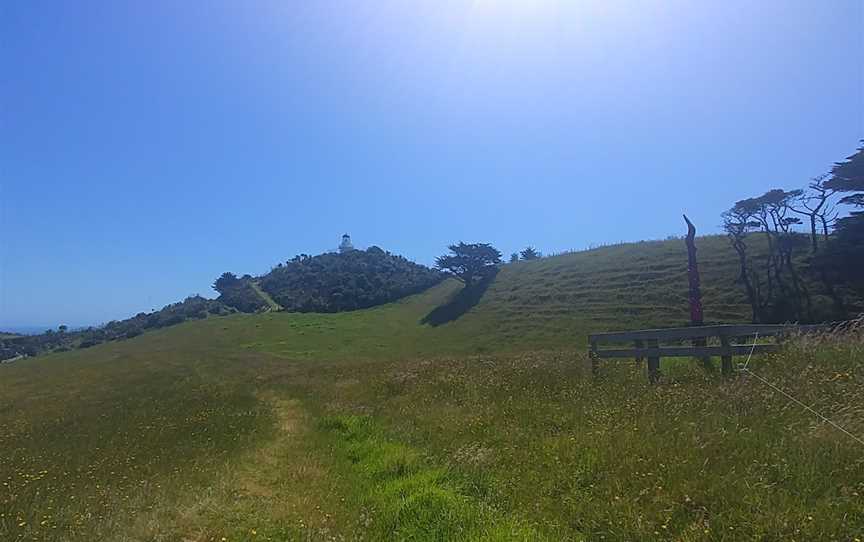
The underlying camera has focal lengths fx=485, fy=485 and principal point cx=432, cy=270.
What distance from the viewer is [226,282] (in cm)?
14038

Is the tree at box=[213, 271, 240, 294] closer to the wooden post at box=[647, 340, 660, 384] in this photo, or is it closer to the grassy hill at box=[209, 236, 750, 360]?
the grassy hill at box=[209, 236, 750, 360]

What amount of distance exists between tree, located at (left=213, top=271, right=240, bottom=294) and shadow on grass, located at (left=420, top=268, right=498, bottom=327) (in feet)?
288

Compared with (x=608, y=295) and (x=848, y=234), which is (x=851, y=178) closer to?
(x=848, y=234)

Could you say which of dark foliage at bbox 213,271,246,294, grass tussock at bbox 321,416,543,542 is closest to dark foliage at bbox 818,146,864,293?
grass tussock at bbox 321,416,543,542

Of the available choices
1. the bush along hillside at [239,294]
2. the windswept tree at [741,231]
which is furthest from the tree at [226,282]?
the windswept tree at [741,231]

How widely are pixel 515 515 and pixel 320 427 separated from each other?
346 inches

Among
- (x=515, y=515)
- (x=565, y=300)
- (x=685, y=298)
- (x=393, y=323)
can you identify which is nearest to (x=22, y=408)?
(x=515, y=515)

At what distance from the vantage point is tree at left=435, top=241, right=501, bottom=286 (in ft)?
251

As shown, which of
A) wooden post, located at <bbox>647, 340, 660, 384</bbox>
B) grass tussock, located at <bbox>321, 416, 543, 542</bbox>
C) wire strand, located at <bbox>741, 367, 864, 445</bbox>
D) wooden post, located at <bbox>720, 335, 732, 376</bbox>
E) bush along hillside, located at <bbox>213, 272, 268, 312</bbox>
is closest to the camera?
grass tussock, located at <bbox>321, 416, 543, 542</bbox>

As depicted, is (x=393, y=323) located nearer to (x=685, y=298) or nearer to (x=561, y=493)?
(x=685, y=298)

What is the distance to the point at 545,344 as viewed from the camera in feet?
130

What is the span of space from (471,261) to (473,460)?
69.4 m

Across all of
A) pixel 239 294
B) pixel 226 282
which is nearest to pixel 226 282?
pixel 226 282

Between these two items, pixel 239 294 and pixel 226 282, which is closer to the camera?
pixel 239 294
